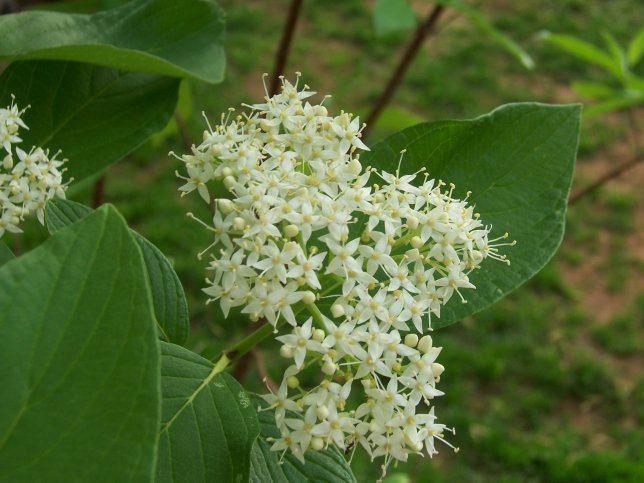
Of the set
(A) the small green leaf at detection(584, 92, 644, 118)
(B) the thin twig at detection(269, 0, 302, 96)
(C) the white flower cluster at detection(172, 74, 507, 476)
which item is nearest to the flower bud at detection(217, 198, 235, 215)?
(C) the white flower cluster at detection(172, 74, 507, 476)

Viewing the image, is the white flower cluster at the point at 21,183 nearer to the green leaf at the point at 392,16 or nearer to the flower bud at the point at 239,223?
the flower bud at the point at 239,223

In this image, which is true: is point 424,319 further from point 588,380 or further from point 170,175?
point 170,175

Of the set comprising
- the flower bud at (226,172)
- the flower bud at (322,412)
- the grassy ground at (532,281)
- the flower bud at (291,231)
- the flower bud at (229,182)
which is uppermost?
the flower bud at (226,172)

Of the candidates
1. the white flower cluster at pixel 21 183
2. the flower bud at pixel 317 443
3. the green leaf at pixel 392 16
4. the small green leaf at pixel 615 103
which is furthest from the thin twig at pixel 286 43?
the flower bud at pixel 317 443

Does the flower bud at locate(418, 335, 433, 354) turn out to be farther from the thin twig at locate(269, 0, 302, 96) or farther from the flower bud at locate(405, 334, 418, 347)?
the thin twig at locate(269, 0, 302, 96)

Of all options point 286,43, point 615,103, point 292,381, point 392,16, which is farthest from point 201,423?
point 615,103

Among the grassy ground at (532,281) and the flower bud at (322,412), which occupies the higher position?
the flower bud at (322,412)
